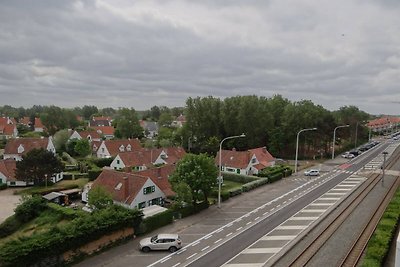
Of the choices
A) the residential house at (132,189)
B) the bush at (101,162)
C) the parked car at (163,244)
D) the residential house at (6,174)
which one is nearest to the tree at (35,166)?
the residential house at (6,174)

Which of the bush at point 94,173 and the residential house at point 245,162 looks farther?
the residential house at point 245,162

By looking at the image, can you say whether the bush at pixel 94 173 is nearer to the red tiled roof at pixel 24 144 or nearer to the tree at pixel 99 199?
the red tiled roof at pixel 24 144

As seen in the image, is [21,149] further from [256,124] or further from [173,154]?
[256,124]

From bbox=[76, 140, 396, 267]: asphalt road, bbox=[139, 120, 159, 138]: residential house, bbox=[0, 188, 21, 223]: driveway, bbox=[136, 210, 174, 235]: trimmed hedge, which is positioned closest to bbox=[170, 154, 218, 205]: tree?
bbox=[76, 140, 396, 267]: asphalt road

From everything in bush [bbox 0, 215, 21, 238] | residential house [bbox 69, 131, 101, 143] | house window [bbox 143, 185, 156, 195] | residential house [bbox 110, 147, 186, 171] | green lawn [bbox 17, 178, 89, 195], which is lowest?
bush [bbox 0, 215, 21, 238]

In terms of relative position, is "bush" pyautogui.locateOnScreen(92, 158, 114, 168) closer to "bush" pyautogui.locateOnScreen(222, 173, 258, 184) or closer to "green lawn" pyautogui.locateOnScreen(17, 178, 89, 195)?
"green lawn" pyautogui.locateOnScreen(17, 178, 89, 195)

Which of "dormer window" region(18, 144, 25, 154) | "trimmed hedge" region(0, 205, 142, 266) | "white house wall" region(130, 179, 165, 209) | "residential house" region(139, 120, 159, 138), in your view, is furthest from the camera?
"residential house" region(139, 120, 159, 138)
